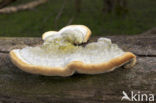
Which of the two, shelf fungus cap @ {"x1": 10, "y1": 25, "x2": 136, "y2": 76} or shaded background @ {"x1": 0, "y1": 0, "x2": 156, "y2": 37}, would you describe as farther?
shaded background @ {"x1": 0, "y1": 0, "x2": 156, "y2": 37}

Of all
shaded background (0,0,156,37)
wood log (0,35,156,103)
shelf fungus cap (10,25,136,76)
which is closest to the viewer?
shelf fungus cap (10,25,136,76)

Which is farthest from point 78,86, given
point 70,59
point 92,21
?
point 92,21

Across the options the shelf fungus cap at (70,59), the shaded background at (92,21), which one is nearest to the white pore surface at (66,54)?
the shelf fungus cap at (70,59)

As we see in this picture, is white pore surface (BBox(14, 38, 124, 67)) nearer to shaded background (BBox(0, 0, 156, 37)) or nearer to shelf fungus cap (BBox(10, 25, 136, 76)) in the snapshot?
shelf fungus cap (BBox(10, 25, 136, 76))

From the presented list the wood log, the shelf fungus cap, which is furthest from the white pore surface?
the wood log

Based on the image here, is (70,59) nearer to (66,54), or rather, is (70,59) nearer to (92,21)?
(66,54)

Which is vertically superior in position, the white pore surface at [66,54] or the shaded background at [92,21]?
the shaded background at [92,21]

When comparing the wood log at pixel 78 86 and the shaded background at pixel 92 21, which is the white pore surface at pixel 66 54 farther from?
the shaded background at pixel 92 21

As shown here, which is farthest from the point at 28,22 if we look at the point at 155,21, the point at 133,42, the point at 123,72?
the point at 123,72
